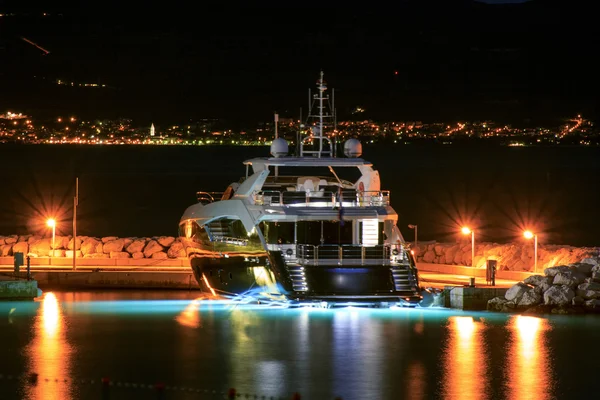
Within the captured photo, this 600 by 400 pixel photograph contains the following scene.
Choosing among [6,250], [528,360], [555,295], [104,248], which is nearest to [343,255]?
[555,295]

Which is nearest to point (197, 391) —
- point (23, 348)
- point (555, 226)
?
point (23, 348)

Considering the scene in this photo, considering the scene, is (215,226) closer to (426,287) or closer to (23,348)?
(426,287)


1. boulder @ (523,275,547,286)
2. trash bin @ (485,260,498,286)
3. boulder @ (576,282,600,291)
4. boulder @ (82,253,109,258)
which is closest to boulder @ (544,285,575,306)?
boulder @ (576,282,600,291)

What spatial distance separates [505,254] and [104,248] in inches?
472

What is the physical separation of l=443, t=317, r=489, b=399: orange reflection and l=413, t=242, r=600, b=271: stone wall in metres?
7.59

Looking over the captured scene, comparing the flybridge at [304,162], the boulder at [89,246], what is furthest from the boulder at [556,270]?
the boulder at [89,246]

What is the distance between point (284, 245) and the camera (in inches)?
1232

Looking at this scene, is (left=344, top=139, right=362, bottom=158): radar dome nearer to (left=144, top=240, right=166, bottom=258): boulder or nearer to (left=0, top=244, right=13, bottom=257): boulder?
(left=144, top=240, right=166, bottom=258): boulder

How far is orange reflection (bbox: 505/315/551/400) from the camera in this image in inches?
862

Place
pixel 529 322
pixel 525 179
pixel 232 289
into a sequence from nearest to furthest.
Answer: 1. pixel 529 322
2. pixel 232 289
3. pixel 525 179

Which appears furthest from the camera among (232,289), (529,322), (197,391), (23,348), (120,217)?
(120,217)

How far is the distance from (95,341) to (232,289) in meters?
5.78

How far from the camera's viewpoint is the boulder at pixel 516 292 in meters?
30.8

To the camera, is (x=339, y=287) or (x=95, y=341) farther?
(x=339, y=287)
